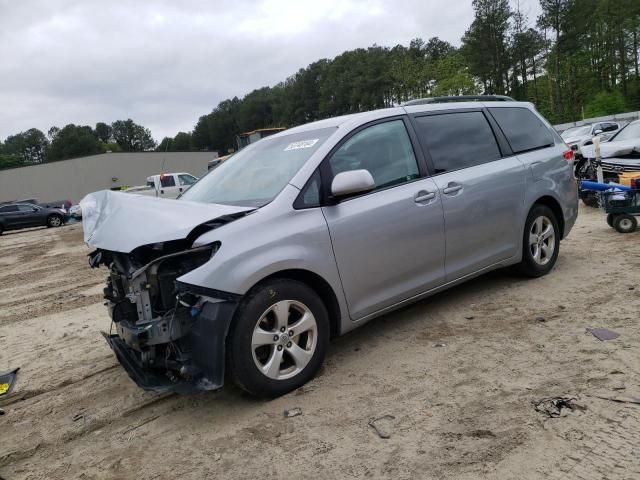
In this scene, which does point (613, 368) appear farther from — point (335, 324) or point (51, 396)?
point (51, 396)

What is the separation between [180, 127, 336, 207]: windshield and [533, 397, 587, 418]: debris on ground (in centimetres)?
208

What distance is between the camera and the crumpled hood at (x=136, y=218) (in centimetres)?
303

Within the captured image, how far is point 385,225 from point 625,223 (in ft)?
17.0

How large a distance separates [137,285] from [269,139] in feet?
6.46

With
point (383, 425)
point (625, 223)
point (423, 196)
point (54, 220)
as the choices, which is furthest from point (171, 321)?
point (54, 220)

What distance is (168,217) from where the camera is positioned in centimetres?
326

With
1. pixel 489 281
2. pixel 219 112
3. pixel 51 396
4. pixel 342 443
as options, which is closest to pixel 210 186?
pixel 51 396

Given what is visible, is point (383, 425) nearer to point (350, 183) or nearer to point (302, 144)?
point (350, 183)

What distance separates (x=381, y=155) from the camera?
3953 mm

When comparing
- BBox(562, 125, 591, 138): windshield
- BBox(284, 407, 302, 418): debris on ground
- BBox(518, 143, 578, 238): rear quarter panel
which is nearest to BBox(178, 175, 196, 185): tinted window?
BBox(562, 125, 591, 138): windshield

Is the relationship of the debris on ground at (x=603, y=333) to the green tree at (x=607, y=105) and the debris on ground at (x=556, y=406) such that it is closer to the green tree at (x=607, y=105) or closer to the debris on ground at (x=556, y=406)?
the debris on ground at (x=556, y=406)

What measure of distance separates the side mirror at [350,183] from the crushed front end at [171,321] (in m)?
0.92

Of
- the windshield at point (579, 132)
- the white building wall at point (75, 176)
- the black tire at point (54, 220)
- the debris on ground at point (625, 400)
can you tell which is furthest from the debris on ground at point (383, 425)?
the white building wall at point (75, 176)

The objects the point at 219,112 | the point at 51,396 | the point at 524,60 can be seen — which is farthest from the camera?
the point at 219,112
